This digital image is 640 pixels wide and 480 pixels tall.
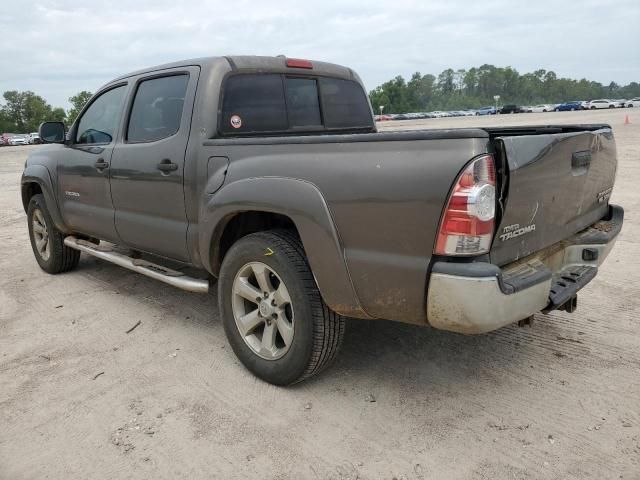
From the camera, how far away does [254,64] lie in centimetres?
379

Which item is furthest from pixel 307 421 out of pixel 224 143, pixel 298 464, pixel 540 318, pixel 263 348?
pixel 540 318

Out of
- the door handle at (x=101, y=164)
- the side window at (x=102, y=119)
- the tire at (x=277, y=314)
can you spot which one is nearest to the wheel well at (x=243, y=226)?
the tire at (x=277, y=314)

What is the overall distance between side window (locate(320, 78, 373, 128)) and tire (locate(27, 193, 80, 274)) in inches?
123

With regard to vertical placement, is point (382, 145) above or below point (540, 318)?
above

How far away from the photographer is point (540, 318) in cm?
397

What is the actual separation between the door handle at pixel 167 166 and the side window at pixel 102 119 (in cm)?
97

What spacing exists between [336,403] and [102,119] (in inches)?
129

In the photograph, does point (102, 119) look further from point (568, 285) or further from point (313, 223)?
point (568, 285)

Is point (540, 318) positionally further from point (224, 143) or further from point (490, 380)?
point (224, 143)

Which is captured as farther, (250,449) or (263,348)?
(263,348)

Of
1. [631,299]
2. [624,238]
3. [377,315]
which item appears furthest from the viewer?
[624,238]

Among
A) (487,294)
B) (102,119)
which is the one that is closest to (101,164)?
(102,119)

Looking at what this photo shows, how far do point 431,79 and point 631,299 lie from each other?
149 metres

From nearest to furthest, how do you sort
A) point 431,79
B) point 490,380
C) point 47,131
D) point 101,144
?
1. point 490,380
2. point 101,144
3. point 47,131
4. point 431,79
